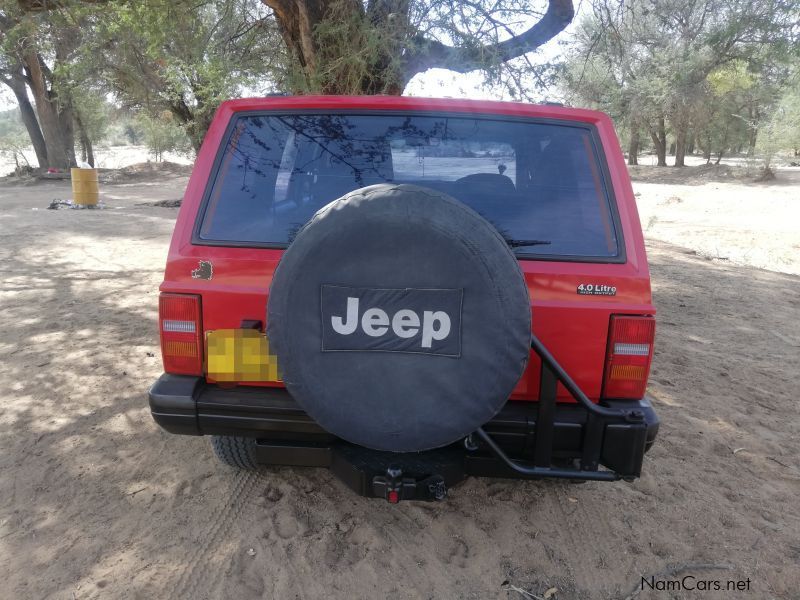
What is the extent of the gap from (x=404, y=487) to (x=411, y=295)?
0.84m

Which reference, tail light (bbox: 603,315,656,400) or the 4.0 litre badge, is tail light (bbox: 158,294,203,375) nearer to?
the 4.0 litre badge

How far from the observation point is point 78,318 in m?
5.87

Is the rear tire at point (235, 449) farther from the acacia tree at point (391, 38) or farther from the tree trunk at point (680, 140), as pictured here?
the tree trunk at point (680, 140)

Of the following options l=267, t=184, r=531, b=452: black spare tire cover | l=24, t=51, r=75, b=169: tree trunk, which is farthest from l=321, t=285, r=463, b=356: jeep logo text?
l=24, t=51, r=75, b=169: tree trunk

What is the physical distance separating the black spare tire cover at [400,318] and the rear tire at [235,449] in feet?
3.44

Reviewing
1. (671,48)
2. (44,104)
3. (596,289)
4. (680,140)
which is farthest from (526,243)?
(680,140)

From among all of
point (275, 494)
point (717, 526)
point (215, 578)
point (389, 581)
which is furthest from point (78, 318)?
point (717, 526)

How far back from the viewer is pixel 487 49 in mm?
6410

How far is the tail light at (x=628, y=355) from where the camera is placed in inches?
93.7

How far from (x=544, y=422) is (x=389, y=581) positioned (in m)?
0.96

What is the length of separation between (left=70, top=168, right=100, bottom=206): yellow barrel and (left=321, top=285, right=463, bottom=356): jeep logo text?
50.8 feet

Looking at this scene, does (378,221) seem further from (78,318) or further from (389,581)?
(78,318)

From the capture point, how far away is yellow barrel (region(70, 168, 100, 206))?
14977 mm

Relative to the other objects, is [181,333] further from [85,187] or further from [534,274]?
[85,187]
